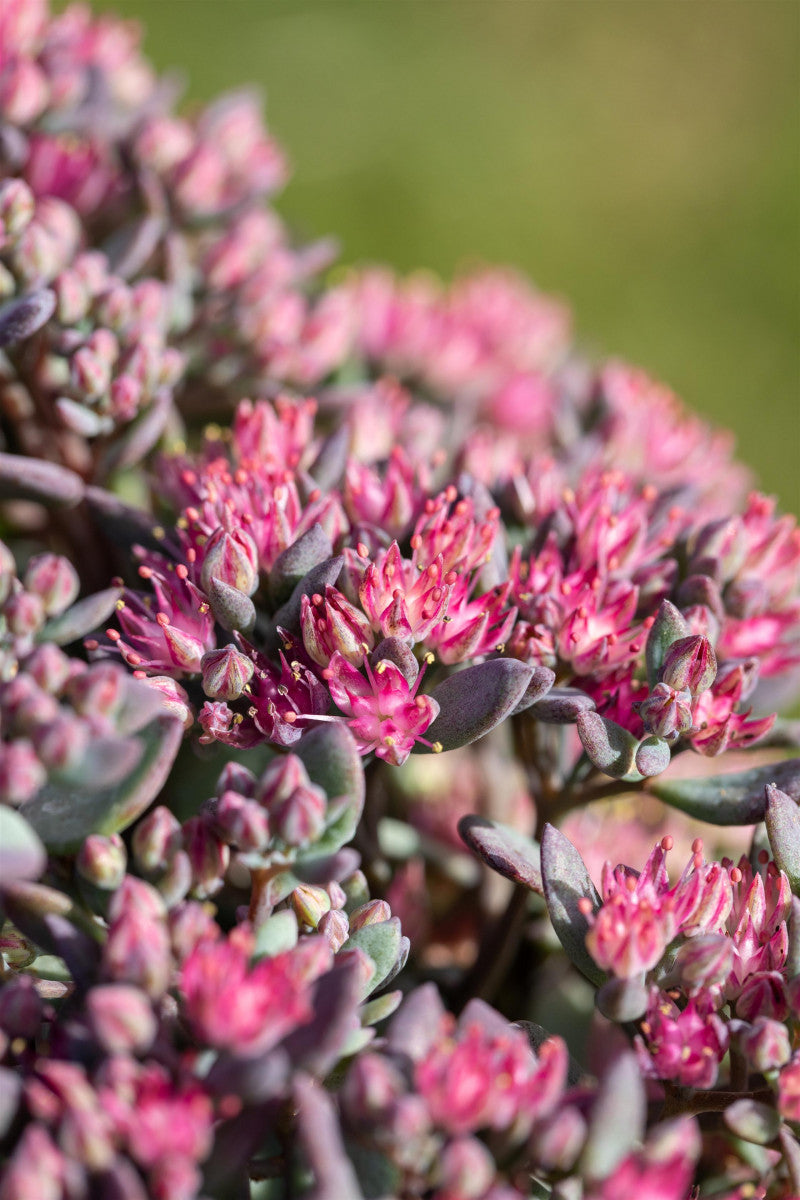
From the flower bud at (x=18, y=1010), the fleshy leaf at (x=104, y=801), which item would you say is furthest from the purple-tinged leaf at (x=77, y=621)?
the flower bud at (x=18, y=1010)

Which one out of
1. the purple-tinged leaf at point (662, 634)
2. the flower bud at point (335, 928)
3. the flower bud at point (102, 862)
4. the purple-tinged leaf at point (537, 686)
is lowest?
the flower bud at point (102, 862)

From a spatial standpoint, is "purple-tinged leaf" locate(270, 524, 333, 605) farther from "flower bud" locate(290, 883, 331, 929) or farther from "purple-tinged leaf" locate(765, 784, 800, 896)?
"purple-tinged leaf" locate(765, 784, 800, 896)

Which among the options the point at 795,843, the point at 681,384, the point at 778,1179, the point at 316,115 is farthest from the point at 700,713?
the point at 316,115

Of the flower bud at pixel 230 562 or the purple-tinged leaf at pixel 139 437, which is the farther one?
the purple-tinged leaf at pixel 139 437

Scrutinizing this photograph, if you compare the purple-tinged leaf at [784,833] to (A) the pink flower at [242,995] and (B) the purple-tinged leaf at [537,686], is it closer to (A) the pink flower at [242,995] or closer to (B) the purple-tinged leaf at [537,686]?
(B) the purple-tinged leaf at [537,686]

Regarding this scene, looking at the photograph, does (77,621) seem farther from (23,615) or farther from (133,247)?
(133,247)

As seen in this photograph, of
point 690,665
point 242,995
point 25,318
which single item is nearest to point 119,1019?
point 242,995
